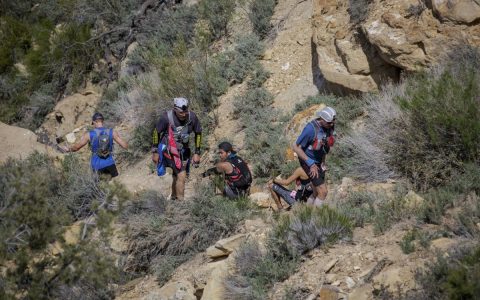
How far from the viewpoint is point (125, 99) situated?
14.6 m

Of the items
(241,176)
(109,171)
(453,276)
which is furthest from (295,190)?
(453,276)

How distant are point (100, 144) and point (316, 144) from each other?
3269 mm

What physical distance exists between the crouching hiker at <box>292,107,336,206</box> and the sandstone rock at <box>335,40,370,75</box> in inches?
123

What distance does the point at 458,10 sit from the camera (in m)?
9.71

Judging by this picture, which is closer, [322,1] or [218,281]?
[218,281]

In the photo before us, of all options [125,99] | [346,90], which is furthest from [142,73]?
[346,90]

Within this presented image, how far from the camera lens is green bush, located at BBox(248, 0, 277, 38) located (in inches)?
554

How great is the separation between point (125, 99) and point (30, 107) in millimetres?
3608

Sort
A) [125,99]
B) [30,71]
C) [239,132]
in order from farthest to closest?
[30,71] < [125,99] < [239,132]

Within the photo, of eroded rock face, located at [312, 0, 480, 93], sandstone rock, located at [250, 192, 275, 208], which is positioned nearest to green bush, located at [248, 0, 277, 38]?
eroded rock face, located at [312, 0, 480, 93]

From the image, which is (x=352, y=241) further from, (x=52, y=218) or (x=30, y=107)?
(x=30, y=107)

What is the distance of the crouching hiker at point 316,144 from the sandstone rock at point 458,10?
3.01 meters

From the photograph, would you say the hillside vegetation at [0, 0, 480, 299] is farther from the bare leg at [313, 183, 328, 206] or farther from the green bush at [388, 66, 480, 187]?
the bare leg at [313, 183, 328, 206]

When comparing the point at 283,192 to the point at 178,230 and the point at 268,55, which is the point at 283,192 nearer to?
Answer: the point at 178,230
